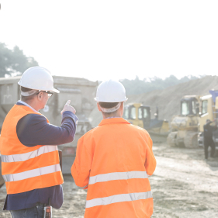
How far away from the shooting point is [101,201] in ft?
7.63

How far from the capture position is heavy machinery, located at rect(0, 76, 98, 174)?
28.4ft

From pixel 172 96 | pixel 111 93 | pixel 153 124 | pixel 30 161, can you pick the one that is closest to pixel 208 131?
pixel 111 93

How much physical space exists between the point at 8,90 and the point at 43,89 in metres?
6.73

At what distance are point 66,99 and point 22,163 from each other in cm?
649

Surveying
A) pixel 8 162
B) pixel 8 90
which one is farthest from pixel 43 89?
pixel 8 90

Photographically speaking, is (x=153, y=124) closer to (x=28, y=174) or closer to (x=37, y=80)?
(x=37, y=80)

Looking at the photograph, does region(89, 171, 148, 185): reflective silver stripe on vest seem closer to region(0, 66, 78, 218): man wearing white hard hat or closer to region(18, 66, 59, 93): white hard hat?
region(0, 66, 78, 218): man wearing white hard hat

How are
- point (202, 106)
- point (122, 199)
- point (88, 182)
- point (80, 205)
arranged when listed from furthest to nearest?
point (202, 106) < point (80, 205) < point (88, 182) < point (122, 199)

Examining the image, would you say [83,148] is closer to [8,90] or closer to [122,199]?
[122,199]

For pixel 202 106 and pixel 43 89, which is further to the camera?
pixel 202 106

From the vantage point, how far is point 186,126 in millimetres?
17969

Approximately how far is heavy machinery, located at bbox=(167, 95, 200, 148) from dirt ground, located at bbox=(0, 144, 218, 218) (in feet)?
18.7

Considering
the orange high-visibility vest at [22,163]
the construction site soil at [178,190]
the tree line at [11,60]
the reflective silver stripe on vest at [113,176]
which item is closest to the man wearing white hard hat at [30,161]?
the orange high-visibility vest at [22,163]

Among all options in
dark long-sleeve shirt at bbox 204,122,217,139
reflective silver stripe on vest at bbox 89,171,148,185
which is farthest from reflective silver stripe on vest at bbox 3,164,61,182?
dark long-sleeve shirt at bbox 204,122,217,139
